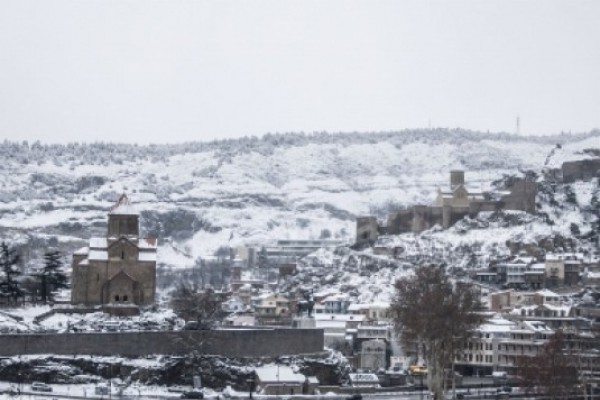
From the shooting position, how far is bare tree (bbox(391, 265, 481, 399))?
9019 centimetres

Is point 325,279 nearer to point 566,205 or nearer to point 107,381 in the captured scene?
point 566,205

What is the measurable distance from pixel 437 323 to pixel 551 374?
373 inches

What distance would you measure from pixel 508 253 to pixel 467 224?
1034 centimetres

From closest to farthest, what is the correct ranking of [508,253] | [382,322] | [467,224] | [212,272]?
[382,322], [508,253], [467,224], [212,272]

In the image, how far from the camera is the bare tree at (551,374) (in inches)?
3287

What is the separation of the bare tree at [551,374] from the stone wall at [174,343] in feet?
45.9

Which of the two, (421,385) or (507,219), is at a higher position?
(507,219)

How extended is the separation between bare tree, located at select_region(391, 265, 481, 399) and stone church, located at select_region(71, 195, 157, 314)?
16.8 meters

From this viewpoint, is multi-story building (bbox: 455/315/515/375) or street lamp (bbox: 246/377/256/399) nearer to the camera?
street lamp (bbox: 246/377/256/399)

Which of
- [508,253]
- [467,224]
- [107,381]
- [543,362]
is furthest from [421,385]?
[467,224]

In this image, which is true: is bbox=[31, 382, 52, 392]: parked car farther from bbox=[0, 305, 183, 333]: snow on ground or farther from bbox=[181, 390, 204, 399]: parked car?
bbox=[181, 390, 204, 399]: parked car

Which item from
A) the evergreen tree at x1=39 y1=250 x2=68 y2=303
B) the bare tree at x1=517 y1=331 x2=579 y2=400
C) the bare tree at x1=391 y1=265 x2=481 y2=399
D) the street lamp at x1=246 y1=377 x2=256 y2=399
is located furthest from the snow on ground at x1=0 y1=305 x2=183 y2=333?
the bare tree at x1=517 y1=331 x2=579 y2=400

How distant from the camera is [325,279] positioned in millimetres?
145000

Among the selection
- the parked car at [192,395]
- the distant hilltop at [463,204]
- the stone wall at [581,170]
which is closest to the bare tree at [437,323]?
the parked car at [192,395]
